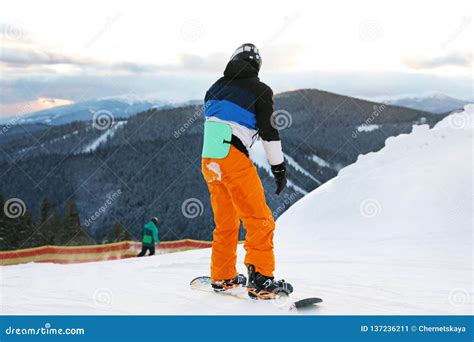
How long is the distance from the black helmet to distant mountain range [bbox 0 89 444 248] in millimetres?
49462

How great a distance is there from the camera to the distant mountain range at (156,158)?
219ft

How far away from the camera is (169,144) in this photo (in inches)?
3095

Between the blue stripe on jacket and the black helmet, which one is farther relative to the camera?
the black helmet

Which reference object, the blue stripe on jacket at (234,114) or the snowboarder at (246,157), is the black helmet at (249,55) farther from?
the blue stripe on jacket at (234,114)

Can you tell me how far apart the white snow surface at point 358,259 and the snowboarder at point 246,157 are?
35 centimetres

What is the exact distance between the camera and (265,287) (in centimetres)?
400

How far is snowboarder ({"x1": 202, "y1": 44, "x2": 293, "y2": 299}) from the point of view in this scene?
3.94 meters

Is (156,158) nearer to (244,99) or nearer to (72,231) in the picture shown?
(72,231)

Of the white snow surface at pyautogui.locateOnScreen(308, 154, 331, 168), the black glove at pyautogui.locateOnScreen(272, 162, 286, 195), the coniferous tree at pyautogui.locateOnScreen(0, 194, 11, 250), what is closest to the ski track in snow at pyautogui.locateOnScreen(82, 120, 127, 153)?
the white snow surface at pyautogui.locateOnScreen(308, 154, 331, 168)

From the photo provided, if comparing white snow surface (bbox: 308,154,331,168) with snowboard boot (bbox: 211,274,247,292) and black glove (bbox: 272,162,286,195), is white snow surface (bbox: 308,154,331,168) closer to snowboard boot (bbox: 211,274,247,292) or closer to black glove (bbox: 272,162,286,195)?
snowboard boot (bbox: 211,274,247,292)

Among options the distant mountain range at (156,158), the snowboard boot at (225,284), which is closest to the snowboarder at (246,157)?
the snowboard boot at (225,284)

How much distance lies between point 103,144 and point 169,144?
1817 cm

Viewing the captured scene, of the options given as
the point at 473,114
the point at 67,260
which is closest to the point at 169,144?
the point at 67,260

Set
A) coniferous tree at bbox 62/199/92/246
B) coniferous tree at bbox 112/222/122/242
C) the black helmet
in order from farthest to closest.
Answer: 1. coniferous tree at bbox 112/222/122/242
2. coniferous tree at bbox 62/199/92/246
3. the black helmet
